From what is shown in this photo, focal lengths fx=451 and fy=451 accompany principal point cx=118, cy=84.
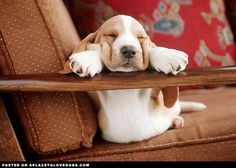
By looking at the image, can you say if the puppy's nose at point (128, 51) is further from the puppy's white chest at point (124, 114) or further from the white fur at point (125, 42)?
the puppy's white chest at point (124, 114)

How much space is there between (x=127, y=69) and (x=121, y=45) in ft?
0.22

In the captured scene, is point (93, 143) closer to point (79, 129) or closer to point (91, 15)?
point (79, 129)

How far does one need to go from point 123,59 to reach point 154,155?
29cm

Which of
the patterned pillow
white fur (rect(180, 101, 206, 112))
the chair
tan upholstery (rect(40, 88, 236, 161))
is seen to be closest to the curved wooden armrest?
the chair

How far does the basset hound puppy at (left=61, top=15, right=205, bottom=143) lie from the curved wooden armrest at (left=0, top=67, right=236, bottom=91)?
0.09 ft

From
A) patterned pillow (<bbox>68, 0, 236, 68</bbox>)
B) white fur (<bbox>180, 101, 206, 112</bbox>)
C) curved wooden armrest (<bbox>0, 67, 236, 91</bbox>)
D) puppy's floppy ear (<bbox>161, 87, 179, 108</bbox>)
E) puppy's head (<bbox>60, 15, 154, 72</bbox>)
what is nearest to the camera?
curved wooden armrest (<bbox>0, 67, 236, 91</bbox>)

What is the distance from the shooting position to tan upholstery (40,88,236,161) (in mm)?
1240

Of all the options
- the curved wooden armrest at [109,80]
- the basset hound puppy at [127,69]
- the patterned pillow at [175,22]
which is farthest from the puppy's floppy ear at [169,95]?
the patterned pillow at [175,22]

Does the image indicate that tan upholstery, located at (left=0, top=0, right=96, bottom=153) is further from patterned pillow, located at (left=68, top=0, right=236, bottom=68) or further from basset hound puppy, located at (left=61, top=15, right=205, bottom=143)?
patterned pillow, located at (left=68, top=0, right=236, bottom=68)

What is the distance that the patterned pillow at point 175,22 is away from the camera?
5.81 feet

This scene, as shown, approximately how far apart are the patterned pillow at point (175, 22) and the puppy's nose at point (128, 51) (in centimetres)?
63

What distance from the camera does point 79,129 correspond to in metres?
1.21

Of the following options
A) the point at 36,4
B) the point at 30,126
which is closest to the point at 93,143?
the point at 30,126

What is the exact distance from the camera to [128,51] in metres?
1.16
